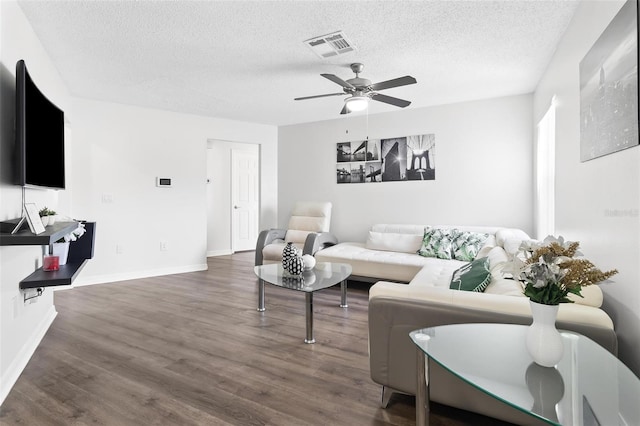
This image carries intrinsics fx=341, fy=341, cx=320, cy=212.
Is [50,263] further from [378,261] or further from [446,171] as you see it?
[446,171]

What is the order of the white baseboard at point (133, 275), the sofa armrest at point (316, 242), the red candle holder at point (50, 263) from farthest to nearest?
the sofa armrest at point (316, 242)
the white baseboard at point (133, 275)
the red candle holder at point (50, 263)

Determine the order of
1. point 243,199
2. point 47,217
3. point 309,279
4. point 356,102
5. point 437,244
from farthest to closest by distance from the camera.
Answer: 1. point 243,199
2. point 437,244
3. point 356,102
4. point 309,279
5. point 47,217

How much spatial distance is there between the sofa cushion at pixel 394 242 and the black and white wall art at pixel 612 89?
2567 millimetres

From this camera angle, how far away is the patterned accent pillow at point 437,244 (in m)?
4.12

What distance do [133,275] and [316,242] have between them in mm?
2623

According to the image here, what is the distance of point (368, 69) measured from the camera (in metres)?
3.40

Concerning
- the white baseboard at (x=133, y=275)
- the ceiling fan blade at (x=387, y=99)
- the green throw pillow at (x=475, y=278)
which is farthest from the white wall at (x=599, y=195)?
the white baseboard at (x=133, y=275)

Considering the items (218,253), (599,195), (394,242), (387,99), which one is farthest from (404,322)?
(218,253)

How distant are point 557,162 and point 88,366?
12.6 feet

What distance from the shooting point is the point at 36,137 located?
227cm

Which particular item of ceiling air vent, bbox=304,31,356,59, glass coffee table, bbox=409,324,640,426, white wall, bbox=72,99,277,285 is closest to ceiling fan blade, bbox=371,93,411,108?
ceiling air vent, bbox=304,31,356,59

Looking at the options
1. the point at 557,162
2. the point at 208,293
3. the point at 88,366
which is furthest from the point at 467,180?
the point at 88,366

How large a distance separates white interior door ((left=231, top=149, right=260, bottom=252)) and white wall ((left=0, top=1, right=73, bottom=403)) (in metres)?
4.55

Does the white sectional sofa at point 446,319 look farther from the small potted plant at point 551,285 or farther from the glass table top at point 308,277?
the glass table top at point 308,277
